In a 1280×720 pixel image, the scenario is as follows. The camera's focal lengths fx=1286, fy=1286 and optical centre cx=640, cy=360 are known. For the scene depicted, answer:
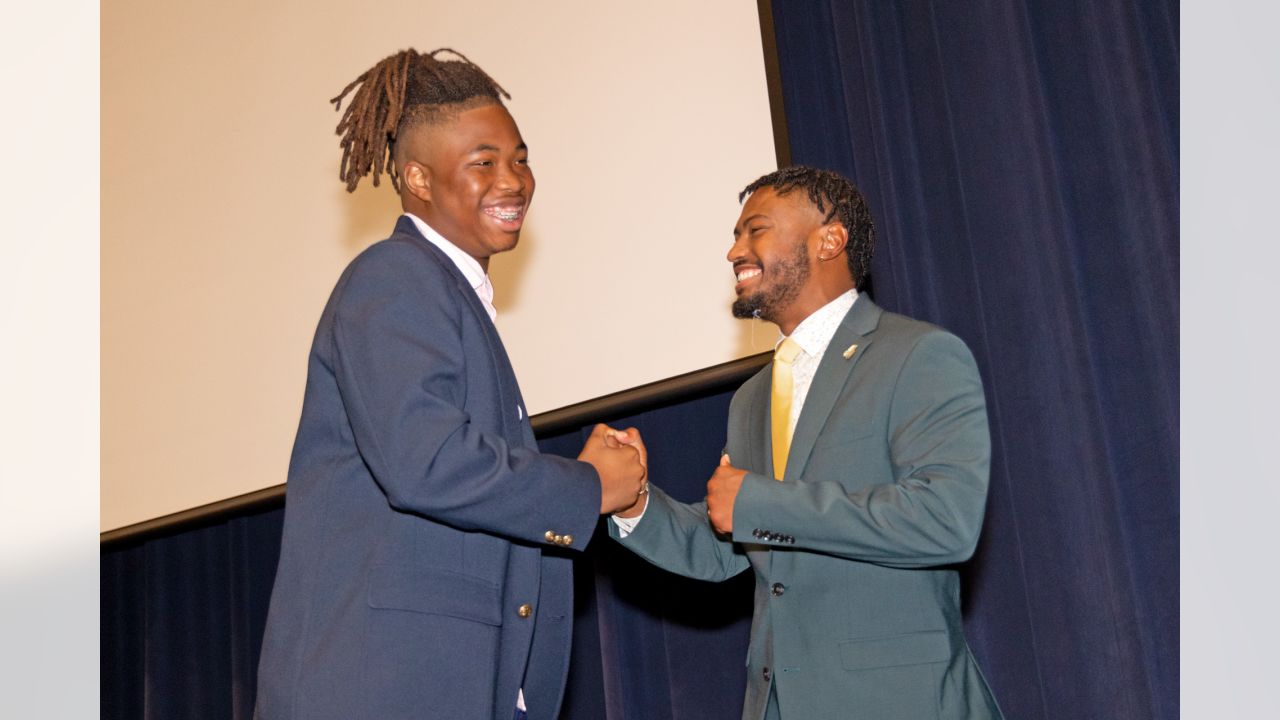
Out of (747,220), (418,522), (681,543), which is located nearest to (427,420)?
(418,522)

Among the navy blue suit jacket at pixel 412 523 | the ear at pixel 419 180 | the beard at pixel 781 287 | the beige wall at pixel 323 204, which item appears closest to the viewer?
the navy blue suit jacket at pixel 412 523

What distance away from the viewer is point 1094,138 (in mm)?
3250

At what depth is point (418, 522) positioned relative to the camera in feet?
6.37

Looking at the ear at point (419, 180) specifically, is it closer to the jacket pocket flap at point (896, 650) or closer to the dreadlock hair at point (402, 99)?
the dreadlock hair at point (402, 99)

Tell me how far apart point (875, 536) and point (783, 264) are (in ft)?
2.47

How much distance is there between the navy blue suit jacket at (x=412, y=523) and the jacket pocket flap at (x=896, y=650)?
489mm

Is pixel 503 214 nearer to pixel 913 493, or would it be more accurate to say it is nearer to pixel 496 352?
pixel 496 352

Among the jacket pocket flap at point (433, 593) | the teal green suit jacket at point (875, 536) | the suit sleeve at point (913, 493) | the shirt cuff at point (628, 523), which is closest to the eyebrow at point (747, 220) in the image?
the teal green suit jacket at point (875, 536)

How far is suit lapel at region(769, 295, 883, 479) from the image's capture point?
2.42 metres

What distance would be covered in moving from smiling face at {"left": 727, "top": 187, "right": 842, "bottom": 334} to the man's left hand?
0.49m

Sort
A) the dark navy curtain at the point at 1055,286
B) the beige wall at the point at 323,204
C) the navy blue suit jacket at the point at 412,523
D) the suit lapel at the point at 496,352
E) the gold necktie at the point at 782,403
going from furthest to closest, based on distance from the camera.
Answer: the beige wall at the point at 323,204, the dark navy curtain at the point at 1055,286, the gold necktie at the point at 782,403, the suit lapel at the point at 496,352, the navy blue suit jacket at the point at 412,523

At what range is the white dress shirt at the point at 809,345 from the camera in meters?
2.58
